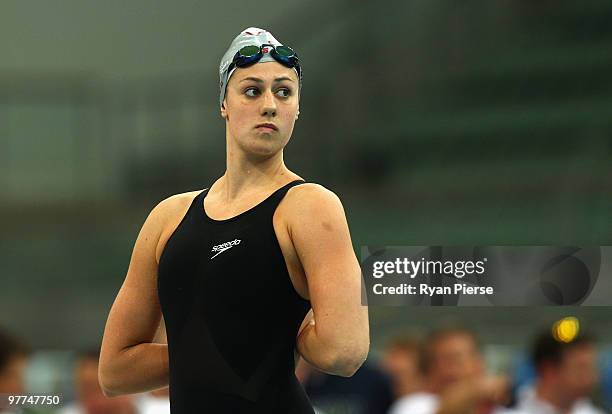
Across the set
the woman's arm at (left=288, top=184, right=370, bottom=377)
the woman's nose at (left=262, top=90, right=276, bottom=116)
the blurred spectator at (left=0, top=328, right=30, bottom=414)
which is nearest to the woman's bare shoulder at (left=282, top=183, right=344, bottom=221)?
the woman's arm at (left=288, top=184, right=370, bottom=377)

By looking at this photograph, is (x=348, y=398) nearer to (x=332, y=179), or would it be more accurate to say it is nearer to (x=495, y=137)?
(x=332, y=179)

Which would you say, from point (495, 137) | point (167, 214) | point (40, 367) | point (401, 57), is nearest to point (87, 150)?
point (40, 367)

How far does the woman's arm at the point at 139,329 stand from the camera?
5.23ft

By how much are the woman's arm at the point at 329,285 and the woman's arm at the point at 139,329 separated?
0.27 meters

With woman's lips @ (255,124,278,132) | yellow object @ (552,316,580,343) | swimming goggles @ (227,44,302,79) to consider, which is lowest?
yellow object @ (552,316,580,343)

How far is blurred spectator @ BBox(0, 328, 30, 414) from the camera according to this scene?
2.90 meters

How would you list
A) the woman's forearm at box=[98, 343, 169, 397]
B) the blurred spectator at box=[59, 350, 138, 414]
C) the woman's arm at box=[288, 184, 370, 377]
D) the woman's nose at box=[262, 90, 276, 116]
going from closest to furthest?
the woman's arm at box=[288, 184, 370, 377] < the woman's nose at box=[262, 90, 276, 116] < the woman's forearm at box=[98, 343, 169, 397] < the blurred spectator at box=[59, 350, 138, 414]

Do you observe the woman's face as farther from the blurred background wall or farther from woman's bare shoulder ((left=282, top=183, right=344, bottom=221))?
the blurred background wall

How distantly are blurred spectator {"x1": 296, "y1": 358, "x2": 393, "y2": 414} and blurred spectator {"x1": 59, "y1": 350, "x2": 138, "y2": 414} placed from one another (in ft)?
1.61

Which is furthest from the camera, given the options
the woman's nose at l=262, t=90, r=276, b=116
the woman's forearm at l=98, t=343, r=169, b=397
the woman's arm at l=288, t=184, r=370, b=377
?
the woman's forearm at l=98, t=343, r=169, b=397

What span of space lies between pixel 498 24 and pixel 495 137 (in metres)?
0.33

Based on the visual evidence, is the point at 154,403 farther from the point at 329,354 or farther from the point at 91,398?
the point at 329,354

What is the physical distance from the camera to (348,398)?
293cm

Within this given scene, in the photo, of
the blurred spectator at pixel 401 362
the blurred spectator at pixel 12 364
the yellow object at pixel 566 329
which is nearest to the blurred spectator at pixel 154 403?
the blurred spectator at pixel 12 364
